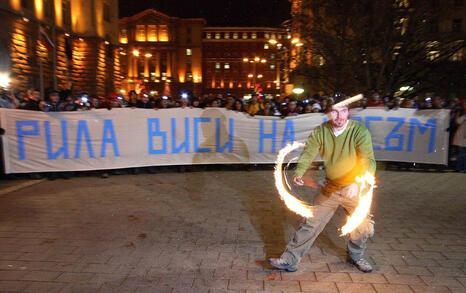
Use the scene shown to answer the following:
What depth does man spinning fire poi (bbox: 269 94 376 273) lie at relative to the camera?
146 inches

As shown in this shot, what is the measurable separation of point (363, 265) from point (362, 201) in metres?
0.72

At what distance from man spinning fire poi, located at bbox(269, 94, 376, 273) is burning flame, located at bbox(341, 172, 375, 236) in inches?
1.8

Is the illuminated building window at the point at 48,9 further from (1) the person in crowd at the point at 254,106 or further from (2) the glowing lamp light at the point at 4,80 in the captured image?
(1) the person in crowd at the point at 254,106

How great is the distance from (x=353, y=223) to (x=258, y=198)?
3.08 m

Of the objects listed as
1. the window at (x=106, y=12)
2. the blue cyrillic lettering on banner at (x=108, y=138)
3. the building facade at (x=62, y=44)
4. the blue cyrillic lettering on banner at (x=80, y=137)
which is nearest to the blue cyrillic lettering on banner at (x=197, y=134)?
the blue cyrillic lettering on banner at (x=108, y=138)

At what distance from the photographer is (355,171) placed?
12.5 ft

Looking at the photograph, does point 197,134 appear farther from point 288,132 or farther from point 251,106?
point 251,106

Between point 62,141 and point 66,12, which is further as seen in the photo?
point 66,12

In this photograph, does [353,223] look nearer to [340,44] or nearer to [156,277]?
[156,277]

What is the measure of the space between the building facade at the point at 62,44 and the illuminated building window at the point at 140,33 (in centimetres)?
5212

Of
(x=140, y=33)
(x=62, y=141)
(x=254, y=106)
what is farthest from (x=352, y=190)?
(x=140, y=33)

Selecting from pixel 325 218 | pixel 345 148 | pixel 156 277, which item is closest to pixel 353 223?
pixel 325 218

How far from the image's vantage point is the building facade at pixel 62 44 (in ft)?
72.2

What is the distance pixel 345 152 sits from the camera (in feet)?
A: 12.4
